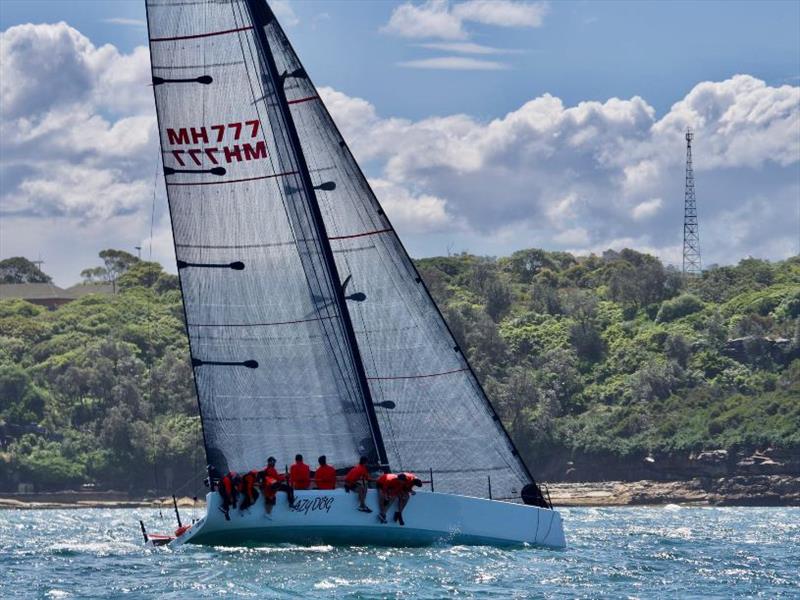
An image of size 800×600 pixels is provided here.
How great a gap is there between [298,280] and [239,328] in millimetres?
1241

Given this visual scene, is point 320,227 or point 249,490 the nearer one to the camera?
point 249,490

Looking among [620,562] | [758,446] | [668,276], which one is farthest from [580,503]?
[620,562]

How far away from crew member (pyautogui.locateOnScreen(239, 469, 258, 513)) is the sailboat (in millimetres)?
1036

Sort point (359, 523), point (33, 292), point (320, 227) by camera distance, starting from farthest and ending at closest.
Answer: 1. point (33, 292)
2. point (320, 227)
3. point (359, 523)

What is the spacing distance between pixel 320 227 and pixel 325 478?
411 centimetres

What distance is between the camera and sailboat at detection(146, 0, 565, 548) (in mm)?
28828

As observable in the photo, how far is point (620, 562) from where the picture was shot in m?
28.7

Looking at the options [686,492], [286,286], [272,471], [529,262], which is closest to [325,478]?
[272,471]

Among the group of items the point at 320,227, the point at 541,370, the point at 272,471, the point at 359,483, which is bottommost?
the point at 359,483

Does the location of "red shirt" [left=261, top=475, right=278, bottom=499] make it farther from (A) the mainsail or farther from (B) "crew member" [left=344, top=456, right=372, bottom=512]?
(A) the mainsail

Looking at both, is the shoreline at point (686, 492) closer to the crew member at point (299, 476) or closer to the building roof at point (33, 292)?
the crew member at point (299, 476)

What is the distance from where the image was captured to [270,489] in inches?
1081

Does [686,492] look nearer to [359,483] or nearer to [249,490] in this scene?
[359,483]

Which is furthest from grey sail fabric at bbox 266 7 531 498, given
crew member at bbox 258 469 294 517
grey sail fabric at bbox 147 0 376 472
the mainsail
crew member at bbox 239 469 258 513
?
crew member at bbox 239 469 258 513
